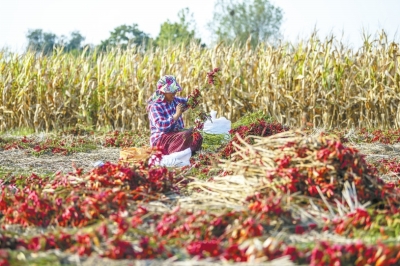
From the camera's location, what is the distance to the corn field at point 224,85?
41.4 feet

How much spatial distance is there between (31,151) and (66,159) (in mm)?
931

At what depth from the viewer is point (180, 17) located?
48.8 m

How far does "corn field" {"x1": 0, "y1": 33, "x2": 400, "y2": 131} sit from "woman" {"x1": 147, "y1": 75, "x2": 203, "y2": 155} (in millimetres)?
4611

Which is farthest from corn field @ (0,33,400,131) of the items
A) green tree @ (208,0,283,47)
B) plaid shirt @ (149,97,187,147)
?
green tree @ (208,0,283,47)

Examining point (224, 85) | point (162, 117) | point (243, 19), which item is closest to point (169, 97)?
point (162, 117)

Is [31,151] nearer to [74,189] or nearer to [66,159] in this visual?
[66,159]

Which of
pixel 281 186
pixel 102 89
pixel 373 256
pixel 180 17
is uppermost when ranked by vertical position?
pixel 180 17

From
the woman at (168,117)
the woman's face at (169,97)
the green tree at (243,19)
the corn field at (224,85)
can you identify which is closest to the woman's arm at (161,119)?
the woman at (168,117)

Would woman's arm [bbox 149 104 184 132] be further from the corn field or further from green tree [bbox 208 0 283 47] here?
green tree [bbox 208 0 283 47]

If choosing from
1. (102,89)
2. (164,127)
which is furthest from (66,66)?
(164,127)

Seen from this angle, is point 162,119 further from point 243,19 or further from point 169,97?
point 243,19

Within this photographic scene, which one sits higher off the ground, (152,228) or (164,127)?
(164,127)

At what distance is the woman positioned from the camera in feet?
26.5

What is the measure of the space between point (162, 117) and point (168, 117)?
95 mm
